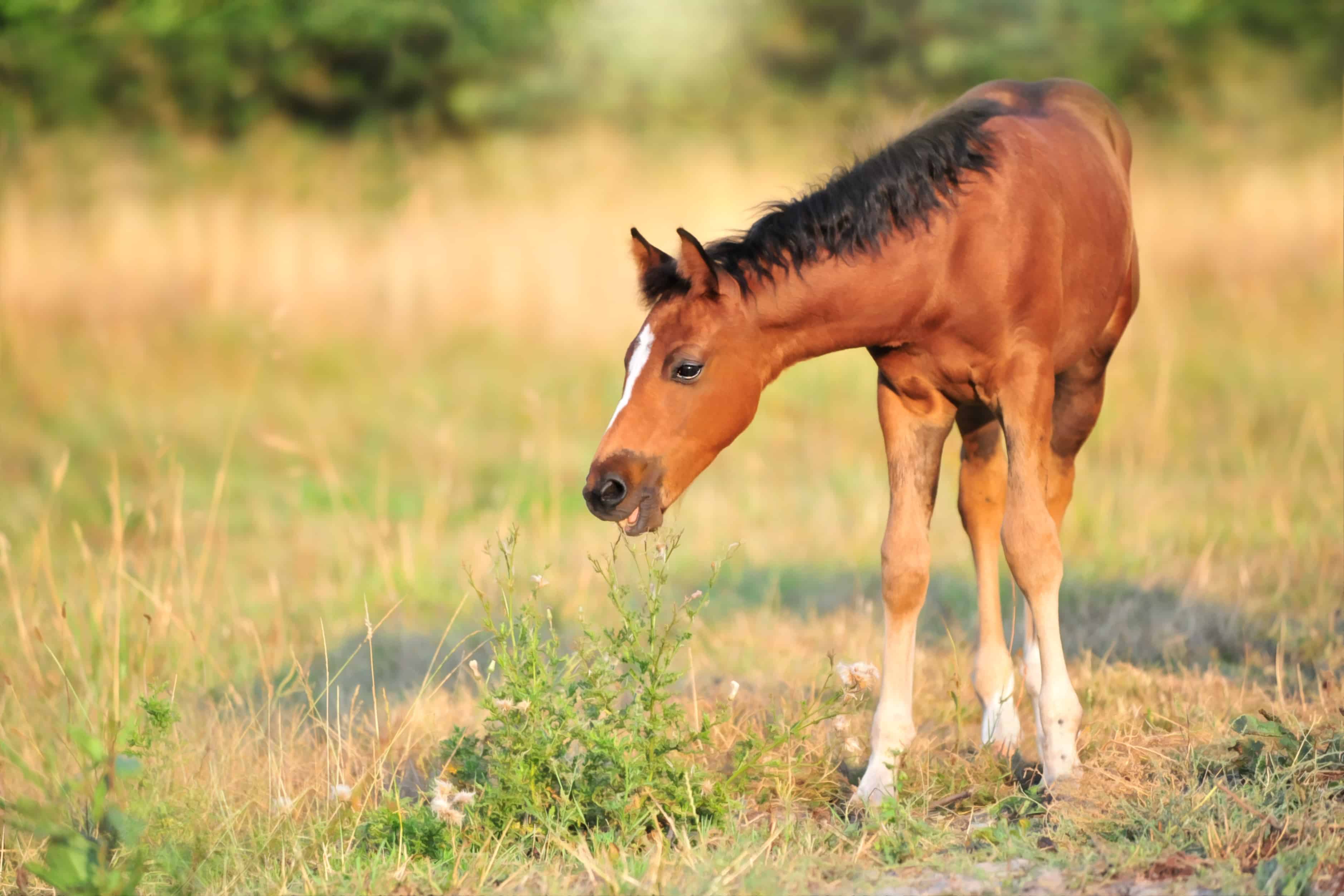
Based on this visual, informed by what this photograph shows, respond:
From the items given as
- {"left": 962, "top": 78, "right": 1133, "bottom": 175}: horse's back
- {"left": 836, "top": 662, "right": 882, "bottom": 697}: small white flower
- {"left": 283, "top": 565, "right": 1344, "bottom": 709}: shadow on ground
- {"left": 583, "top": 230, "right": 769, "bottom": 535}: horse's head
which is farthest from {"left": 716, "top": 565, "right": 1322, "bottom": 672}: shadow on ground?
{"left": 962, "top": 78, "right": 1133, "bottom": 175}: horse's back

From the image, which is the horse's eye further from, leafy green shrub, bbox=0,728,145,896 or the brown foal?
leafy green shrub, bbox=0,728,145,896

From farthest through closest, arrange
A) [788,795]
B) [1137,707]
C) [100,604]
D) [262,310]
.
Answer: [262,310], [100,604], [1137,707], [788,795]

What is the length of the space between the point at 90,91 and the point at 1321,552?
16.1 m

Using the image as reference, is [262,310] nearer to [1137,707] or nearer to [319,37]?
[319,37]

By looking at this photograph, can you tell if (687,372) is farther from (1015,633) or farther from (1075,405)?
(1015,633)

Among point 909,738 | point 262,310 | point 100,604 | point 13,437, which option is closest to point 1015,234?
point 909,738

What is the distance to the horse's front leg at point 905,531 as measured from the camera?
4.06 metres

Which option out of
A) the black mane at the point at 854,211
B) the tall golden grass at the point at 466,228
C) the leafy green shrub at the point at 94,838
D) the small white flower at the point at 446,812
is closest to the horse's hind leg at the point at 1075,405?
the black mane at the point at 854,211

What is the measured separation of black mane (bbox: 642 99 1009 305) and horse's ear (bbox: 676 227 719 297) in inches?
1.1

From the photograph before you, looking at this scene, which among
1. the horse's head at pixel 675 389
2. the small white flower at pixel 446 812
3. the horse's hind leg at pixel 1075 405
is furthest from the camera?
the horse's hind leg at pixel 1075 405

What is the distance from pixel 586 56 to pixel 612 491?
1645 centimetres

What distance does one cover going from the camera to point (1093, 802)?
3.55m

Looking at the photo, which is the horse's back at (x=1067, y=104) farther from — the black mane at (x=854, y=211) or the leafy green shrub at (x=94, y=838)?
the leafy green shrub at (x=94, y=838)

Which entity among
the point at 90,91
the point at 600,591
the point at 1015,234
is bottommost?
the point at 600,591
